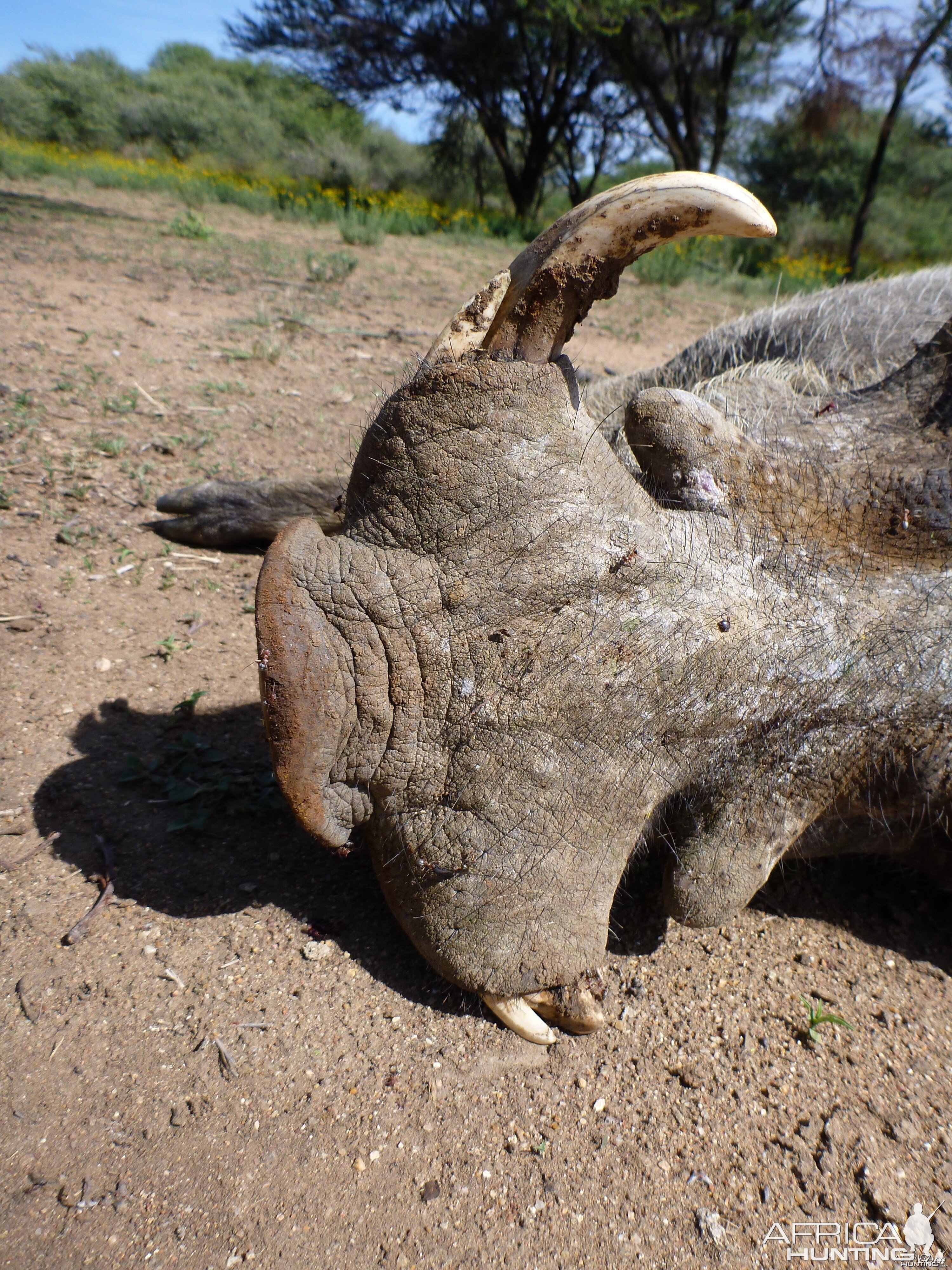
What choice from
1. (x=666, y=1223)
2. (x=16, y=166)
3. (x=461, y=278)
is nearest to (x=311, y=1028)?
(x=666, y=1223)

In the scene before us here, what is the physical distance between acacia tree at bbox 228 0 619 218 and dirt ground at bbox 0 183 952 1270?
16.7m

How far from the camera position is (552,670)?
1.47 meters

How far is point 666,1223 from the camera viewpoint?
1.37 metres

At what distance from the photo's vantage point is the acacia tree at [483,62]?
54.0 ft

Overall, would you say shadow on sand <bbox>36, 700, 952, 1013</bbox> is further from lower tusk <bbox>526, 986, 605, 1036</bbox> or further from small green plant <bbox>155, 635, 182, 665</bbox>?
small green plant <bbox>155, 635, 182, 665</bbox>

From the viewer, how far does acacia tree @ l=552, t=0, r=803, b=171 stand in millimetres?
14719

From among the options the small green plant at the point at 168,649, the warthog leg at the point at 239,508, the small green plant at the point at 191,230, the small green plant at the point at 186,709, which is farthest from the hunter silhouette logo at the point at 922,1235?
the small green plant at the point at 191,230

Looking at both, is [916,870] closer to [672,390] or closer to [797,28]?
[672,390]

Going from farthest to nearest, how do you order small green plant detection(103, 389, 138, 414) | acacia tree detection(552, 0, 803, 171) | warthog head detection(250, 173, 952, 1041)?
acacia tree detection(552, 0, 803, 171), small green plant detection(103, 389, 138, 414), warthog head detection(250, 173, 952, 1041)

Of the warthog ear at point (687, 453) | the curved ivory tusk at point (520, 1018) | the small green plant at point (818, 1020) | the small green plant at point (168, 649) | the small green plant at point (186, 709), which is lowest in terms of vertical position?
the small green plant at point (818, 1020)

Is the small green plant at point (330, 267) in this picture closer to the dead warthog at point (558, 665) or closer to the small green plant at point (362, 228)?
the small green plant at point (362, 228)

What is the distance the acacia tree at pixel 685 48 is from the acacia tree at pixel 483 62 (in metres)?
0.80

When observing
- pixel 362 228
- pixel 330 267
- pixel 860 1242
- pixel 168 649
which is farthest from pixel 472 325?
pixel 362 228

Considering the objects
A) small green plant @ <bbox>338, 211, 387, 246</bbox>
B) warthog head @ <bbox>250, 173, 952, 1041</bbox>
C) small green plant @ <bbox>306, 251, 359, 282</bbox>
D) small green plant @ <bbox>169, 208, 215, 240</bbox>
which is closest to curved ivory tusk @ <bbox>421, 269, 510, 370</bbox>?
warthog head @ <bbox>250, 173, 952, 1041</bbox>
